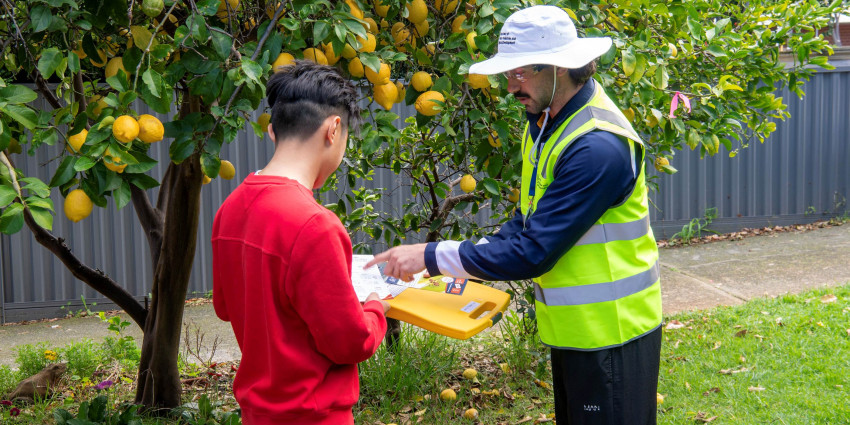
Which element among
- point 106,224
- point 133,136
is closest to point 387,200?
point 106,224

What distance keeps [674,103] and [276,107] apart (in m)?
2.03

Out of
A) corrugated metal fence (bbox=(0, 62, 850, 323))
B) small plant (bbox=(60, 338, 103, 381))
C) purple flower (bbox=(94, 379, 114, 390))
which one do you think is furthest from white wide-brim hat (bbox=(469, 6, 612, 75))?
corrugated metal fence (bbox=(0, 62, 850, 323))

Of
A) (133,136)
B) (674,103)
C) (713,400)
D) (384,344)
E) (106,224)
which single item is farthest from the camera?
(106,224)

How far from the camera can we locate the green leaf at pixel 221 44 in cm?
240

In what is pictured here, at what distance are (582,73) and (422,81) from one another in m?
0.70

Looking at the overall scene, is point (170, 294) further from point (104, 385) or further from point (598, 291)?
point (598, 291)

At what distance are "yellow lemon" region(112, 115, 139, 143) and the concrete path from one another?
3338mm

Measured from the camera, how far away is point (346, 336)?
1.88 meters

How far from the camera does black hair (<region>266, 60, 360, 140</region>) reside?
1.99 meters

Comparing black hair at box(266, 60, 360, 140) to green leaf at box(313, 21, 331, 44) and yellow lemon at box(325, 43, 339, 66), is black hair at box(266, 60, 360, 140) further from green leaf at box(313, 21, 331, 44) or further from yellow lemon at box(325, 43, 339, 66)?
yellow lemon at box(325, 43, 339, 66)

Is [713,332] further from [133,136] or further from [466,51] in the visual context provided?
[133,136]

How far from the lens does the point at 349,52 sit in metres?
2.70

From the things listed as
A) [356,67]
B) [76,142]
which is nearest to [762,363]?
[356,67]

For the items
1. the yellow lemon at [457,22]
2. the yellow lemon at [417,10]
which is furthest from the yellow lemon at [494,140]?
the yellow lemon at [417,10]
